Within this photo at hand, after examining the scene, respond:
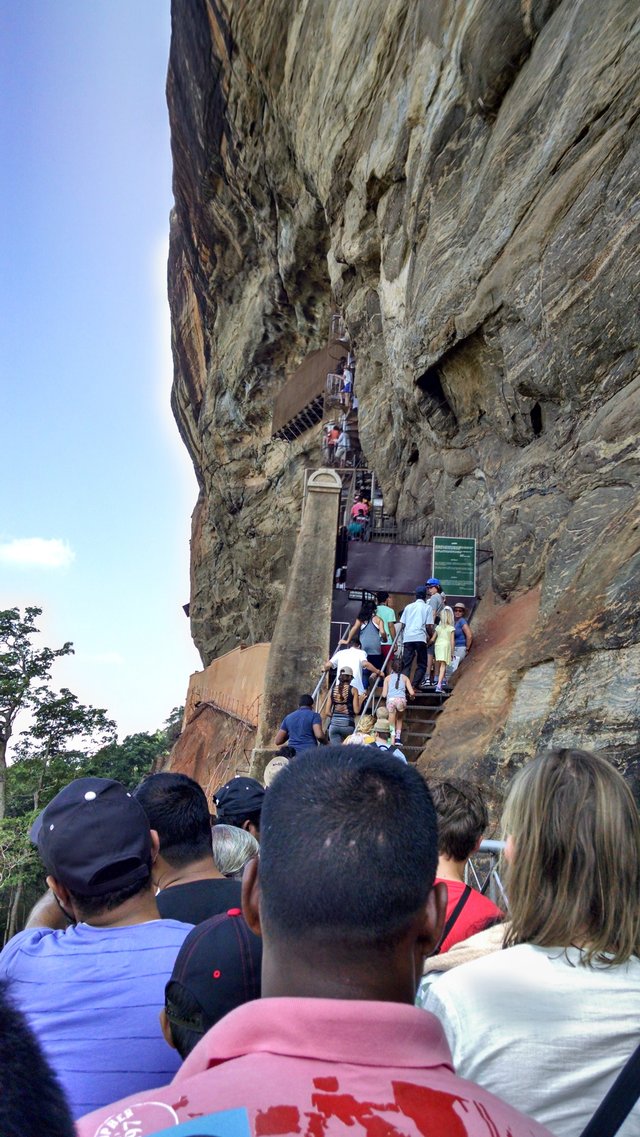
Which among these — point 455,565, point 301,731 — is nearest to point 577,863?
point 301,731

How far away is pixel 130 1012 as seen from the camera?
1835mm

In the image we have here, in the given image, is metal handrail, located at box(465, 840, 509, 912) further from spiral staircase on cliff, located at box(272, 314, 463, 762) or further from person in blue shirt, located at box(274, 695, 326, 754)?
spiral staircase on cliff, located at box(272, 314, 463, 762)

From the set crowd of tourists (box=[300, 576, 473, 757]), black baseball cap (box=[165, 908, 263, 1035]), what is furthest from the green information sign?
black baseball cap (box=[165, 908, 263, 1035])

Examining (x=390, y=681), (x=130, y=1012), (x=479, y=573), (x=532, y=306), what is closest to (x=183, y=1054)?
(x=130, y=1012)

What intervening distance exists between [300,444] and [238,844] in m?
25.0

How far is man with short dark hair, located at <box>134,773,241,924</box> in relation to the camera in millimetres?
2531

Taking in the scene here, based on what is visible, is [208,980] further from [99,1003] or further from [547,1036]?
[547,1036]

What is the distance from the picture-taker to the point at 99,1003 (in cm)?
183

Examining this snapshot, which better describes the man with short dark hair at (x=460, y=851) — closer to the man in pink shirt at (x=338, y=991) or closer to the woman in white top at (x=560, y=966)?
the woman in white top at (x=560, y=966)

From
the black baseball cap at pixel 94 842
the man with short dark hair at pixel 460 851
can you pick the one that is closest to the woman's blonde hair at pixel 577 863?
the man with short dark hair at pixel 460 851

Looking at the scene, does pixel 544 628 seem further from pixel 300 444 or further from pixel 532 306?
pixel 300 444

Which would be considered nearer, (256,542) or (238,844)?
(238,844)

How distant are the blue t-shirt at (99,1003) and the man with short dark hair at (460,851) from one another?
0.92 m

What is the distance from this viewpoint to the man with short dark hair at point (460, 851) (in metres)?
2.50
